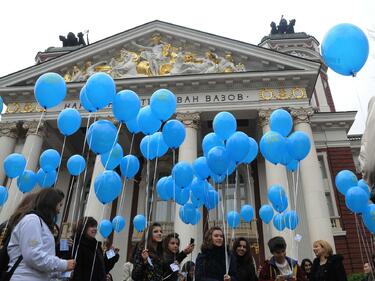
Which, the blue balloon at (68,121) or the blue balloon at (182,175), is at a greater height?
the blue balloon at (68,121)

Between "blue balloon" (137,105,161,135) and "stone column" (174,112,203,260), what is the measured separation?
280 inches

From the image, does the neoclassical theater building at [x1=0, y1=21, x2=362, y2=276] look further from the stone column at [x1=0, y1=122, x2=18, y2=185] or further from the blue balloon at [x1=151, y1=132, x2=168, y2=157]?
the blue balloon at [x1=151, y1=132, x2=168, y2=157]

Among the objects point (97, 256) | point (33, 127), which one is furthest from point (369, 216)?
point (33, 127)

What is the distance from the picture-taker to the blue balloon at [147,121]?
888 cm

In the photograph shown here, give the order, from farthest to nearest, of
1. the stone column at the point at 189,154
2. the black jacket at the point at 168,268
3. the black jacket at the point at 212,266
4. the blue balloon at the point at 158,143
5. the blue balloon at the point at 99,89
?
the stone column at the point at 189,154 → the blue balloon at the point at 158,143 → the blue balloon at the point at 99,89 → the black jacket at the point at 168,268 → the black jacket at the point at 212,266

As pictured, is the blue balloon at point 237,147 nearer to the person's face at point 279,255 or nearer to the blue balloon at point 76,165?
the person's face at point 279,255

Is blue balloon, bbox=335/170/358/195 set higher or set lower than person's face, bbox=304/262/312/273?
higher

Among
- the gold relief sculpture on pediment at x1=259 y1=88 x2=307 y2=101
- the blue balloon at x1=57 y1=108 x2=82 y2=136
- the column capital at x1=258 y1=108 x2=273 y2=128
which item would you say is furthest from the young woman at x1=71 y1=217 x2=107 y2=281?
the gold relief sculpture on pediment at x1=259 y1=88 x2=307 y2=101

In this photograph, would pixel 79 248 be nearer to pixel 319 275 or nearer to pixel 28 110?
pixel 319 275

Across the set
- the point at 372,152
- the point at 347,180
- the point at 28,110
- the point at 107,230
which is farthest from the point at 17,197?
the point at 372,152

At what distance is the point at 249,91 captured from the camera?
61.7 ft

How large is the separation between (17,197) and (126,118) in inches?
444

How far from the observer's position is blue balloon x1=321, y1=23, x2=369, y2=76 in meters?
5.28

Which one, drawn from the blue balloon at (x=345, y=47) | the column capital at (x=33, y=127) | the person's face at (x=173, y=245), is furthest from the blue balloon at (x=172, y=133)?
the column capital at (x=33, y=127)
